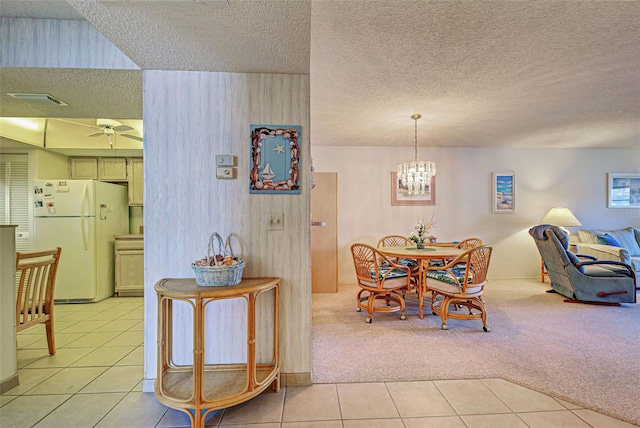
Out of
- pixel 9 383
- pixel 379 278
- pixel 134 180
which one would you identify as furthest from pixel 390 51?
pixel 134 180

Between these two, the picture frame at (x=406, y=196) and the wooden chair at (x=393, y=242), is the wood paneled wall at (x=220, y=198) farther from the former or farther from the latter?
the picture frame at (x=406, y=196)

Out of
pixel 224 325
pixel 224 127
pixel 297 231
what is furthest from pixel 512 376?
pixel 224 127

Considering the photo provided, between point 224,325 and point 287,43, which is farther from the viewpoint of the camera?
point 224,325

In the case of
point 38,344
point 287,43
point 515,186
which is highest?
point 287,43

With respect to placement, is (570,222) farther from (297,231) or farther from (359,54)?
(297,231)

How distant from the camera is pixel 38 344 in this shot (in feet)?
8.57

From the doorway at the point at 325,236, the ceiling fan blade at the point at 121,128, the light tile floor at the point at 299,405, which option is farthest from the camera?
the doorway at the point at 325,236

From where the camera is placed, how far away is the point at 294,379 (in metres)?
1.95

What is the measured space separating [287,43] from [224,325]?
1.83 metres

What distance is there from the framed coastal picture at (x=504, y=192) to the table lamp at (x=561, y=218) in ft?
1.71

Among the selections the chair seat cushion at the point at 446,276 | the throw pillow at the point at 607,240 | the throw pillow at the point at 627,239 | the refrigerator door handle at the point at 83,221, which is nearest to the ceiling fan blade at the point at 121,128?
the refrigerator door handle at the point at 83,221

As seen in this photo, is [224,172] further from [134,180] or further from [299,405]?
[134,180]

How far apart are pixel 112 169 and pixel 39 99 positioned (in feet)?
8.29

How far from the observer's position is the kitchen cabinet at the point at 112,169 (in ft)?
15.0
